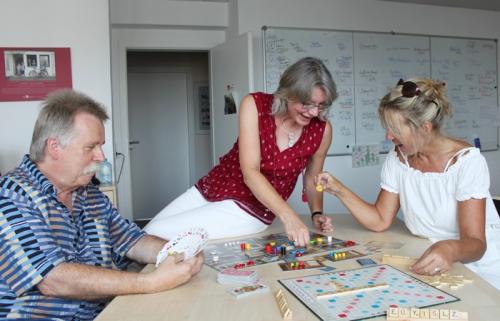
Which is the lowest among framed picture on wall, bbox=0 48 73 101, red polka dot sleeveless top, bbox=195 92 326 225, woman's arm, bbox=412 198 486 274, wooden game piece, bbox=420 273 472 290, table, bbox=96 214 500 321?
table, bbox=96 214 500 321

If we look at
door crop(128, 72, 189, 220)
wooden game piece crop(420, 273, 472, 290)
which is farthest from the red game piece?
A: door crop(128, 72, 189, 220)

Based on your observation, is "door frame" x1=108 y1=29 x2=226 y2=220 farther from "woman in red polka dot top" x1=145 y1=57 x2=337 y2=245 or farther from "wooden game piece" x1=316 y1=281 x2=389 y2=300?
"wooden game piece" x1=316 y1=281 x2=389 y2=300

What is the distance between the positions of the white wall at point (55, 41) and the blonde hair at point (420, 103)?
2.45 metres

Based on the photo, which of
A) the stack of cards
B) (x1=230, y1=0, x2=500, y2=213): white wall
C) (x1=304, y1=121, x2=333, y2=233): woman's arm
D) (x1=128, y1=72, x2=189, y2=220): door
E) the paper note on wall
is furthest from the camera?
(x1=128, y1=72, x2=189, y2=220): door

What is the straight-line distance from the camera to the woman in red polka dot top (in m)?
1.70

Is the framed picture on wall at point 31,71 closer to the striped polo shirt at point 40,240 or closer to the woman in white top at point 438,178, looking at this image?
the striped polo shirt at point 40,240

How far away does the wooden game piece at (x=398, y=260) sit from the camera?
51.9 inches

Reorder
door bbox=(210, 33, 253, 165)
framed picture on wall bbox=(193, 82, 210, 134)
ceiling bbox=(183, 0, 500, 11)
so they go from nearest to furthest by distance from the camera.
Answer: door bbox=(210, 33, 253, 165)
ceiling bbox=(183, 0, 500, 11)
framed picture on wall bbox=(193, 82, 210, 134)

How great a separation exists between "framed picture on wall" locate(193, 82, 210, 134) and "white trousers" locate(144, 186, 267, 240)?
513cm

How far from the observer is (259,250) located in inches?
59.7

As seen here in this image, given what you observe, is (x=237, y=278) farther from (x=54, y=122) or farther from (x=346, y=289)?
(x=54, y=122)

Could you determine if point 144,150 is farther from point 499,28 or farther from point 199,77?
point 499,28

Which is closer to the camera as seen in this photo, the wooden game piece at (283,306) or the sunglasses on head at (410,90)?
the wooden game piece at (283,306)

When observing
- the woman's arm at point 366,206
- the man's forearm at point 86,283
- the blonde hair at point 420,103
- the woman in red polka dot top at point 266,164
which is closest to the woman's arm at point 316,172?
the woman in red polka dot top at point 266,164
